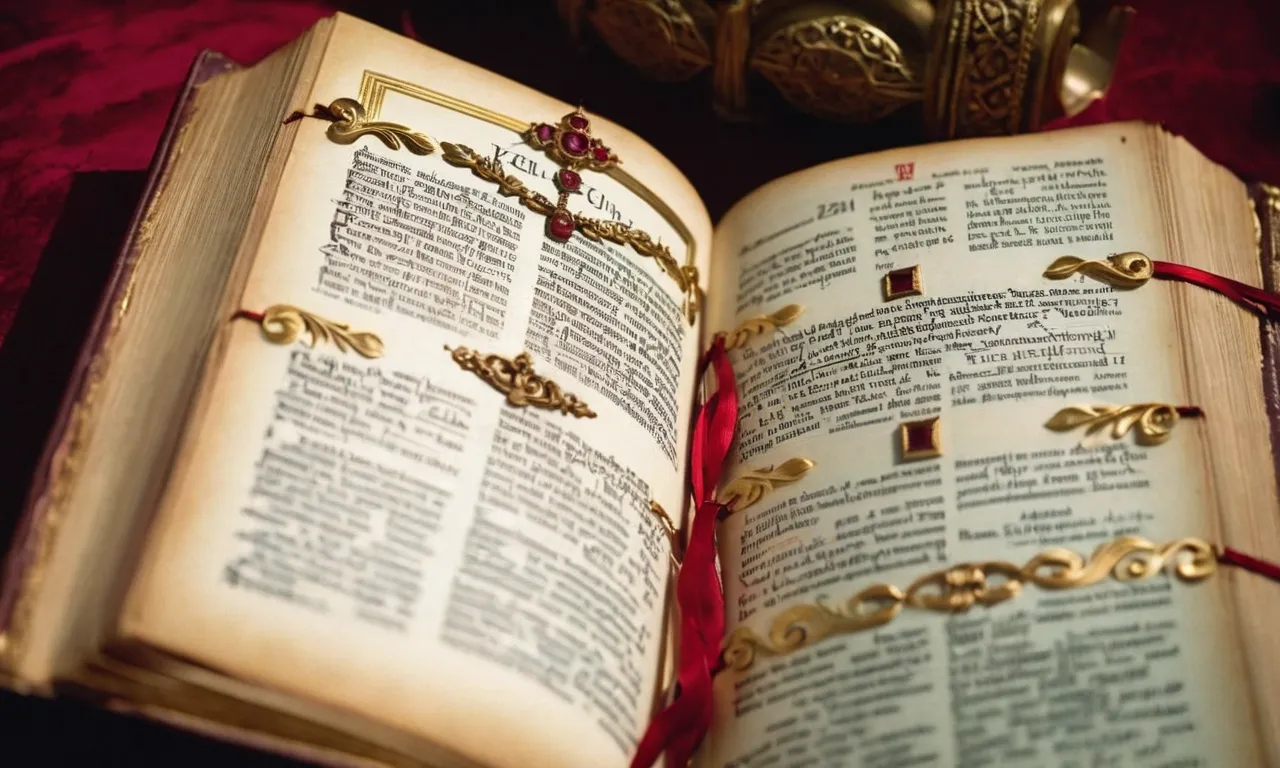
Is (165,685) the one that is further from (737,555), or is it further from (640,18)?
(640,18)

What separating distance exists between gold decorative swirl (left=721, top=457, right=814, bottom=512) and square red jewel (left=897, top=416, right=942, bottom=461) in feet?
0.32

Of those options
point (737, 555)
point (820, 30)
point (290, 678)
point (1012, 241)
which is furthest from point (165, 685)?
point (820, 30)

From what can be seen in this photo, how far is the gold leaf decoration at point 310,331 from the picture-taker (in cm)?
112

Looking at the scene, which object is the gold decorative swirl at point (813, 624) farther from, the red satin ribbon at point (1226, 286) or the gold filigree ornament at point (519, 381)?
the red satin ribbon at point (1226, 286)

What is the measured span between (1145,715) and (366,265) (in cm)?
80

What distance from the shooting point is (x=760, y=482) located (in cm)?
130

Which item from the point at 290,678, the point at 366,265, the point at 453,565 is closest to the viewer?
the point at 290,678

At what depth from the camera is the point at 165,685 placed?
39.2 inches

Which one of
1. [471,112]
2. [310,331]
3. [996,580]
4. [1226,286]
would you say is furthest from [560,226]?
[1226,286]

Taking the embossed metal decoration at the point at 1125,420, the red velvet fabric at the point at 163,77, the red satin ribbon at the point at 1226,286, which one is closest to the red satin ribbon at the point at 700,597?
the embossed metal decoration at the point at 1125,420

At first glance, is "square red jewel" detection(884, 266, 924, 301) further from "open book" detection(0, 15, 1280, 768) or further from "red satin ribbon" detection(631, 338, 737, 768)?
"red satin ribbon" detection(631, 338, 737, 768)

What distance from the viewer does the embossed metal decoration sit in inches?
46.8

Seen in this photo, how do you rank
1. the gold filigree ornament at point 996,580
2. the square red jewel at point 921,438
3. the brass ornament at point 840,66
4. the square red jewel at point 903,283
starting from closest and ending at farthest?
the gold filigree ornament at point 996,580 → the square red jewel at point 921,438 → the square red jewel at point 903,283 → the brass ornament at point 840,66

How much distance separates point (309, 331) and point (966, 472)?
2.06 feet
